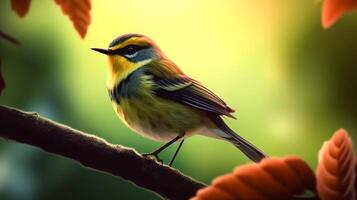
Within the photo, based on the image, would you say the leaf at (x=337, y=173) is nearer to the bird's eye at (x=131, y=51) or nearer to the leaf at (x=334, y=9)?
the leaf at (x=334, y=9)

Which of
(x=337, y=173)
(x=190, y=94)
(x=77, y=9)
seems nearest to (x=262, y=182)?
(x=337, y=173)

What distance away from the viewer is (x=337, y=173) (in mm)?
310

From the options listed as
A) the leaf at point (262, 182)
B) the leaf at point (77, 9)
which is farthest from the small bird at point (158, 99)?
the leaf at point (262, 182)

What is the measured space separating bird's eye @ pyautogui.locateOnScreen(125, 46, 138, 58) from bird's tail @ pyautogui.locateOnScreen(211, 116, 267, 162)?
0.15 m

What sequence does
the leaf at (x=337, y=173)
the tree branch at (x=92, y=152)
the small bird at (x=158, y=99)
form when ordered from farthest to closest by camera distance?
the small bird at (x=158, y=99) < the tree branch at (x=92, y=152) < the leaf at (x=337, y=173)

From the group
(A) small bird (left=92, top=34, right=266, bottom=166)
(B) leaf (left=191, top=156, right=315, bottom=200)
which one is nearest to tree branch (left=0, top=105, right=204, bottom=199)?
(A) small bird (left=92, top=34, right=266, bottom=166)

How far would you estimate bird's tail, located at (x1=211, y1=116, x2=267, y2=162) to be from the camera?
0.74 meters

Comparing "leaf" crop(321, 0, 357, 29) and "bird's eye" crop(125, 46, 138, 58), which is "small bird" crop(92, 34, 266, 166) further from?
"leaf" crop(321, 0, 357, 29)

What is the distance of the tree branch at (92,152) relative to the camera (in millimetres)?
590

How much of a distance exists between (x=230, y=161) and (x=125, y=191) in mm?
→ 170

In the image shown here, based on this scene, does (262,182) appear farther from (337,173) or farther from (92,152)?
(92,152)

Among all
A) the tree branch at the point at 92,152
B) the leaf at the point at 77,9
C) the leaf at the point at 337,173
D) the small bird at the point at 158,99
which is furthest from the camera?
the small bird at the point at 158,99

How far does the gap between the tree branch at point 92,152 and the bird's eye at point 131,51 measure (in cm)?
17

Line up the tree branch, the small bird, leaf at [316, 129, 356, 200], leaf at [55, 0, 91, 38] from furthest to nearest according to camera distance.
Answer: the small bird → the tree branch → leaf at [55, 0, 91, 38] → leaf at [316, 129, 356, 200]
